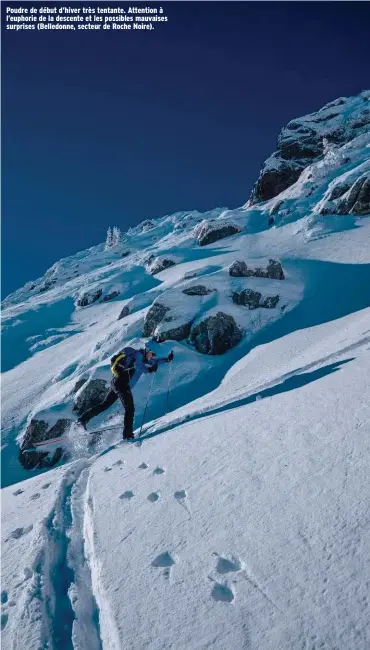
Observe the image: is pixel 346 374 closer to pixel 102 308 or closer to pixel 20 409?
pixel 20 409

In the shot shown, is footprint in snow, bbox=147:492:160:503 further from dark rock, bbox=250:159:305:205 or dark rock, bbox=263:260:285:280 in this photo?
dark rock, bbox=250:159:305:205

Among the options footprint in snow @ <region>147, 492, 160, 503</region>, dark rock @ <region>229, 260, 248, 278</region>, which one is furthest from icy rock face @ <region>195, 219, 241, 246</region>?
footprint in snow @ <region>147, 492, 160, 503</region>

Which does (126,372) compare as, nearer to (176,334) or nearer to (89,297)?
(176,334)

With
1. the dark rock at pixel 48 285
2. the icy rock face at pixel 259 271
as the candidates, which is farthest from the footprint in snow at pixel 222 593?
the dark rock at pixel 48 285

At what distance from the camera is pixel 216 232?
4856cm

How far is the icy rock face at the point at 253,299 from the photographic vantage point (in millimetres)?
21062

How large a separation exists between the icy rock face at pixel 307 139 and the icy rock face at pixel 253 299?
49.5m

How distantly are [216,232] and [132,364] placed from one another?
41814mm

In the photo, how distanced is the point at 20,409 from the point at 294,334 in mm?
18362

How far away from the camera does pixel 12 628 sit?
3.11m

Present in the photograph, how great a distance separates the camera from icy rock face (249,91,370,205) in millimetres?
64188

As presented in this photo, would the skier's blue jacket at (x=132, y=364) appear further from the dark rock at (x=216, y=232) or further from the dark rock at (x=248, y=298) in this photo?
the dark rock at (x=216, y=232)

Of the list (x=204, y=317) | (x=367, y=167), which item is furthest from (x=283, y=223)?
(x=204, y=317)

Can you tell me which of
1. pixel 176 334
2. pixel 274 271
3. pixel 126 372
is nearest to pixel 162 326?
pixel 176 334
